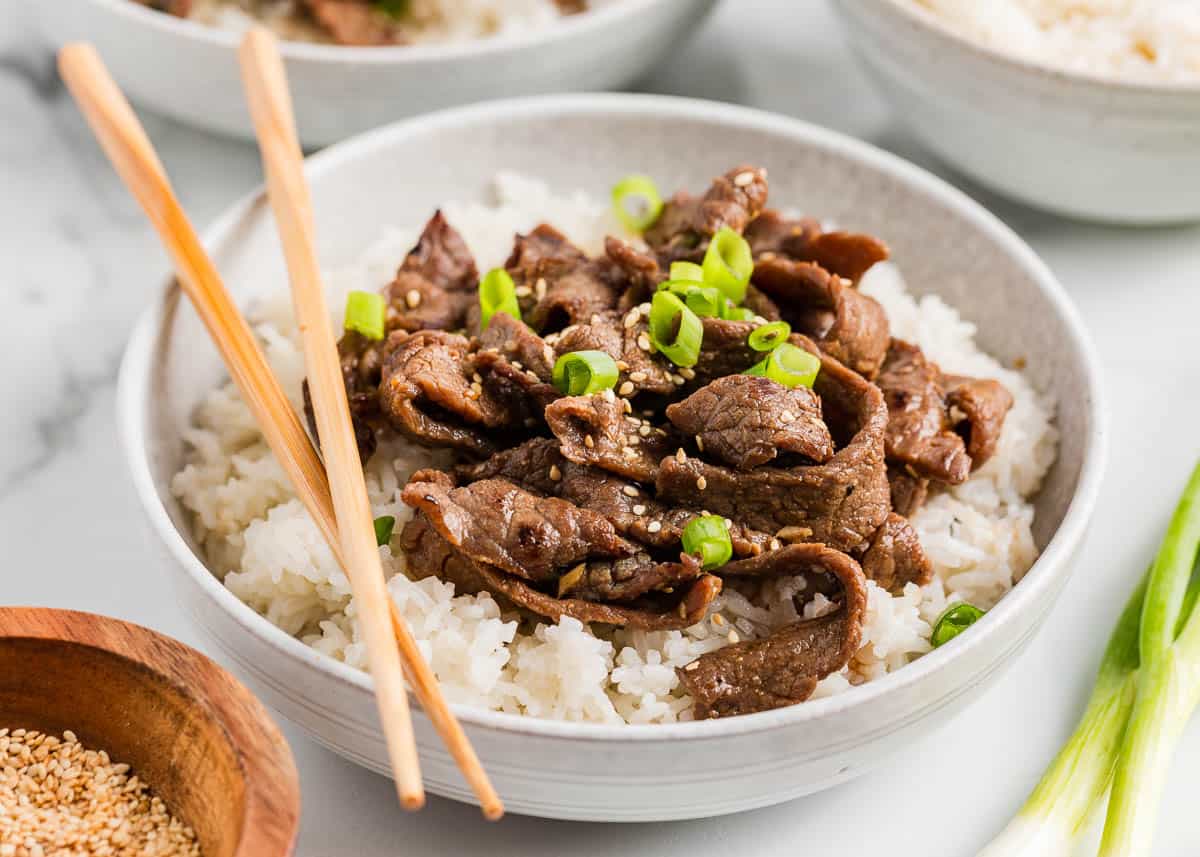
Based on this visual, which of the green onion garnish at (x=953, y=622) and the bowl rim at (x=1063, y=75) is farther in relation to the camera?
the bowl rim at (x=1063, y=75)

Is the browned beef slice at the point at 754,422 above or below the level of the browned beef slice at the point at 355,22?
above

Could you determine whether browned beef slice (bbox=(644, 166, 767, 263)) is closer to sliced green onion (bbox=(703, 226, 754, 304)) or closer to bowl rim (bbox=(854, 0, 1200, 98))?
sliced green onion (bbox=(703, 226, 754, 304))

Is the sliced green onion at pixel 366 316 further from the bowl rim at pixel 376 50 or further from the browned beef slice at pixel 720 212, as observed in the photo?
the bowl rim at pixel 376 50

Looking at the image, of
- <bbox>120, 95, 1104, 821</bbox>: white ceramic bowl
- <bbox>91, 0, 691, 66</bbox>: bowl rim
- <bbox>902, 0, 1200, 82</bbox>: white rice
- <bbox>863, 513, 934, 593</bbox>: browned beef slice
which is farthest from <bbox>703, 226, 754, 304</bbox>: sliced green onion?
<bbox>902, 0, 1200, 82</bbox>: white rice

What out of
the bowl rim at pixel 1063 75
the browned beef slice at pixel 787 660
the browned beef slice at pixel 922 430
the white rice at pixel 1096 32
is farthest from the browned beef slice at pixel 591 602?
the white rice at pixel 1096 32

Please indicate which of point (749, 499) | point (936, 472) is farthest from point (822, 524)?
point (936, 472)

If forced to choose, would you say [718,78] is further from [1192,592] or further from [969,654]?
[969,654]
